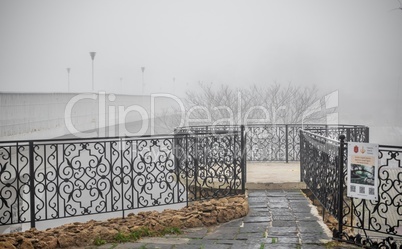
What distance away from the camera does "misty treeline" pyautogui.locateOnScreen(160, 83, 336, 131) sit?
30.9 metres

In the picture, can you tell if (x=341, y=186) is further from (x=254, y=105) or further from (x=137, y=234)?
(x=254, y=105)

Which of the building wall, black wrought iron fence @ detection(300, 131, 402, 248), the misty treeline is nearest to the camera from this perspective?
black wrought iron fence @ detection(300, 131, 402, 248)

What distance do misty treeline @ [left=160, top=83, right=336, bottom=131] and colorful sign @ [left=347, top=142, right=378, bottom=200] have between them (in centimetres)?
2351

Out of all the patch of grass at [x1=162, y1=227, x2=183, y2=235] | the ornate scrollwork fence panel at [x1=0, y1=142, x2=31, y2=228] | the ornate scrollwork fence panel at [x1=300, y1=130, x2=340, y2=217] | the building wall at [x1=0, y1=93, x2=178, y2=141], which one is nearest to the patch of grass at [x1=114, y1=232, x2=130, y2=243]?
the patch of grass at [x1=162, y1=227, x2=183, y2=235]

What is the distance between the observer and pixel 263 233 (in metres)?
6.07

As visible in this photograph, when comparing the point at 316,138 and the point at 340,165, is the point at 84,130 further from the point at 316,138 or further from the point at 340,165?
the point at 340,165

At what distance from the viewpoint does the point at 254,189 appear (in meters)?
9.29

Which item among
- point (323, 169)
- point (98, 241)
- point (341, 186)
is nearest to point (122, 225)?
point (98, 241)

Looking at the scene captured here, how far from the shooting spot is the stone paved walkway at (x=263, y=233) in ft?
18.3

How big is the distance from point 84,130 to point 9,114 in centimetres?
783

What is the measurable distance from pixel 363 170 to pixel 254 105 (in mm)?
27712

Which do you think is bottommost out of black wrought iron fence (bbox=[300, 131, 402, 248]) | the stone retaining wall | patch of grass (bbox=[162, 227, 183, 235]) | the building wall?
patch of grass (bbox=[162, 227, 183, 235])

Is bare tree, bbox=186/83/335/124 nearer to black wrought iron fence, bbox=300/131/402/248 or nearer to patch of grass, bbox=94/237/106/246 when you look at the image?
black wrought iron fence, bbox=300/131/402/248

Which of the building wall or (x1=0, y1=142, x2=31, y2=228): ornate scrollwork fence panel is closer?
(x1=0, y1=142, x2=31, y2=228): ornate scrollwork fence panel
